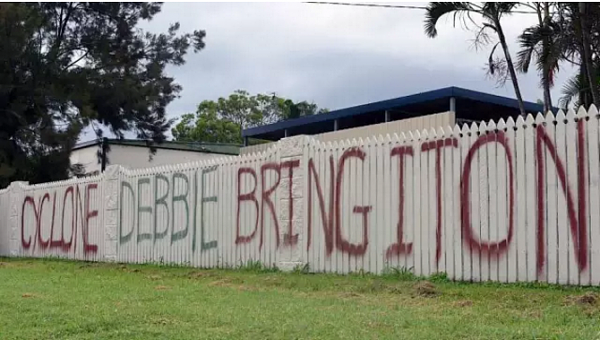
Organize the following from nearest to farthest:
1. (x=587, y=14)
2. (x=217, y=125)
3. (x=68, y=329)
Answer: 1. (x=68, y=329)
2. (x=587, y=14)
3. (x=217, y=125)

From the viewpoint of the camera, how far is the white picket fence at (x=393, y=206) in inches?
269

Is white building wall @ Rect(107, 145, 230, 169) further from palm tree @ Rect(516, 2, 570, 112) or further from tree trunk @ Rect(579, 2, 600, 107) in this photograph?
tree trunk @ Rect(579, 2, 600, 107)

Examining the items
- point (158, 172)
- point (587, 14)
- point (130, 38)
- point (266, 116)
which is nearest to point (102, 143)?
point (130, 38)

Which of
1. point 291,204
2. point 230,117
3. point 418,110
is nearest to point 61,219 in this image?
point 291,204

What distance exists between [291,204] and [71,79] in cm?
1499

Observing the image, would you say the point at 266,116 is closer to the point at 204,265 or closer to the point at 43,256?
the point at 43,256

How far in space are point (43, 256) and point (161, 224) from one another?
5153 millimetres

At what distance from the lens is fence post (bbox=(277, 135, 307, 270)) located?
32.0 feet

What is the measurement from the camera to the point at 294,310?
614 centimetres

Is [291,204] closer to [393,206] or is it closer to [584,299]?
[393,206]

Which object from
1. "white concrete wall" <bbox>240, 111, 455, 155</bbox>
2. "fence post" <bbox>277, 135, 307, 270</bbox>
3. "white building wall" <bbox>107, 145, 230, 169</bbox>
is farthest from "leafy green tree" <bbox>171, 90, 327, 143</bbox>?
"fence post" <bbox>277, 135, 307, 270</bbox>

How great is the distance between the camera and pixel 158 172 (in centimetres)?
1263

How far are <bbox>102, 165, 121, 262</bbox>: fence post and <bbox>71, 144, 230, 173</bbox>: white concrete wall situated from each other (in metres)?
14.9

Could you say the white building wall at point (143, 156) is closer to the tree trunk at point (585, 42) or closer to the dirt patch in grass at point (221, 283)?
the tree trunk at point (585, 42)
